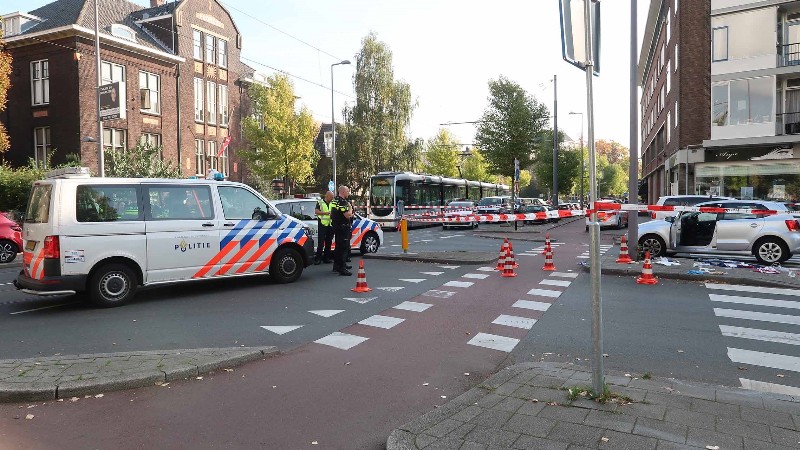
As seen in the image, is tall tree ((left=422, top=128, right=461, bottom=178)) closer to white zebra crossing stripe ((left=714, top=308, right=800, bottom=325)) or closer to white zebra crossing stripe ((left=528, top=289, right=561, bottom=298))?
white zebra crossing stripe ((left=528, top=289, right=561, bottom=298))

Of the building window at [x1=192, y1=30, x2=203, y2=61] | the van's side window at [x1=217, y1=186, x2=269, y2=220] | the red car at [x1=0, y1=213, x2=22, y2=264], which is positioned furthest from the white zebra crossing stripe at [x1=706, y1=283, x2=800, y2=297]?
the building window at [x1=192, y1=30, x2=203, y2=61]

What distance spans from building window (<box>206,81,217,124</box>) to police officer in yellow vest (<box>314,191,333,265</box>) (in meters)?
26.2

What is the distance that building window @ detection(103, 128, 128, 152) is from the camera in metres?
29.1

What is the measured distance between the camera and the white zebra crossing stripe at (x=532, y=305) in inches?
322

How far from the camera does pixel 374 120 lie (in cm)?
4441

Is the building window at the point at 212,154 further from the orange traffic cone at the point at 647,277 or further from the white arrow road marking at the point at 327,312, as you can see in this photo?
the orange traffic cone at the point at 647,277

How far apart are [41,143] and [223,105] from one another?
11.4 metres

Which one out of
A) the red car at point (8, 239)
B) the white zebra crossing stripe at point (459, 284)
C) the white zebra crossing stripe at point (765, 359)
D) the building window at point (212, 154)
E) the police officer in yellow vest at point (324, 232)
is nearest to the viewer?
the white zebra crossing stripe at point (765, 359)

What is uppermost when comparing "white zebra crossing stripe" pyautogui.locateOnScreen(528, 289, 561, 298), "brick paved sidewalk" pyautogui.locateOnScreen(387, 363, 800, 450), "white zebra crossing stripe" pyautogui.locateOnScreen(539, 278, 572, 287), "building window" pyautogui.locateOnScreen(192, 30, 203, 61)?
"building window" pyautogui.locateOnScreen(192, 30, 203, 61)

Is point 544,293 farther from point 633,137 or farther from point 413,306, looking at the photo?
point 633,137

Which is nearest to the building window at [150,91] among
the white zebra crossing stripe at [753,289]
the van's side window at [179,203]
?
the van's side window at [179,203]

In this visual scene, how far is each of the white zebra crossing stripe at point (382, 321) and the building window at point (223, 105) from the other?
109 ft

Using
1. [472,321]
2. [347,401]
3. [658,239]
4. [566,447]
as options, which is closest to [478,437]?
[566,447]

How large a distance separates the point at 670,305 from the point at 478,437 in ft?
19.5
